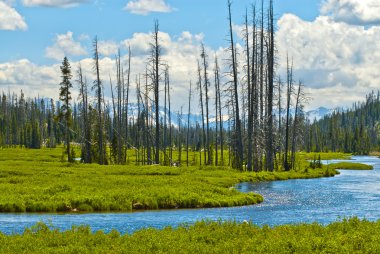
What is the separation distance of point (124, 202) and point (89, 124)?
5642 centimetres

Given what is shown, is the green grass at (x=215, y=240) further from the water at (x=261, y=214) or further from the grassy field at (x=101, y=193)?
the grassy field at (x=101, y=193)

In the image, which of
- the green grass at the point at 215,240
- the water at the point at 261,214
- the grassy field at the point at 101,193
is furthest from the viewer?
the grassy field at the point at 101,193

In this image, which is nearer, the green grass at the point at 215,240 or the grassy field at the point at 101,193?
the green grass at the point at 215,240

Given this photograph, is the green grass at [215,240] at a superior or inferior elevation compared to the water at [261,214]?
superior

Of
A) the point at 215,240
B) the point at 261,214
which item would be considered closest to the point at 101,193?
the point at 261,214

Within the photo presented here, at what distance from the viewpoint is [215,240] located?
20.6m

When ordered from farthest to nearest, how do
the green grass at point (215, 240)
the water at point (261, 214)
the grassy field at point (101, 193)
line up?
1. the grassy field at point (101, 193)
2. the water at point (261, 214)
3. the green grass at point (215, 240)

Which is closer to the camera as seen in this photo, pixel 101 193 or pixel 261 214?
pixel 261 214

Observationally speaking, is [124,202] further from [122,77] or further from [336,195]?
[122,77]

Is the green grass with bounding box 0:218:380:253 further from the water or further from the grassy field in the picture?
the grassy field

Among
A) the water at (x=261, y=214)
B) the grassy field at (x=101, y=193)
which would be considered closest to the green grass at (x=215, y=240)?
the water at (x=261, y=214)

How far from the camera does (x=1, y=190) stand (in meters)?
38.8

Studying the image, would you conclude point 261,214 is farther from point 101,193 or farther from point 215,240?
point 215,240

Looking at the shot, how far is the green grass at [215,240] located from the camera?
18656 millimetres
